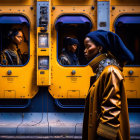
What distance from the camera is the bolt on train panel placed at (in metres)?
4.10

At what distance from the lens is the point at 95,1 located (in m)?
4.22

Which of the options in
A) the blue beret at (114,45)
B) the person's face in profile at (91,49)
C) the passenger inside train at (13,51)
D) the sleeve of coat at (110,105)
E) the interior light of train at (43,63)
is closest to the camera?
the sleeve of coat at (110,105)

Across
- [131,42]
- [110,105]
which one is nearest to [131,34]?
[131,42]

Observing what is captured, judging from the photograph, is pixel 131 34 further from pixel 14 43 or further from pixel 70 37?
pixel 14 43

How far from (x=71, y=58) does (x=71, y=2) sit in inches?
46.8

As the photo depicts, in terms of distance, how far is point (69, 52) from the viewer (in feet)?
14.1

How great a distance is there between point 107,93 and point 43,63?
9.09 ft

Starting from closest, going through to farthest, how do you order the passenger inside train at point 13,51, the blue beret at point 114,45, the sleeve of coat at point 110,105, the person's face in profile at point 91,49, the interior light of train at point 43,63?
the sleeve of coat at point 110,105, the blue beret at point 114,45, the person's face in profile at point 91,49, the interior light of train at point 43,63, the passenger inside train at point 13,51

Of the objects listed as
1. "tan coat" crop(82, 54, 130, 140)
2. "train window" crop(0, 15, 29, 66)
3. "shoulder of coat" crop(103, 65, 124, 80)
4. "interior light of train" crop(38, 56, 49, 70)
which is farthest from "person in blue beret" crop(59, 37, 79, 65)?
"shoulder of coat" crop(103, 65, 124, 80)

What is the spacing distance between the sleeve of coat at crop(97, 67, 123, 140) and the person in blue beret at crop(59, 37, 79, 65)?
274cm

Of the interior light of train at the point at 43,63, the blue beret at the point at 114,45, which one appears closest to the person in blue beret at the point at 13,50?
the interior light of train at the point at 43,63

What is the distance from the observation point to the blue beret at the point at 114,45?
161 centimetres

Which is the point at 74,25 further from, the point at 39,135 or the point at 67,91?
the point at 39,135

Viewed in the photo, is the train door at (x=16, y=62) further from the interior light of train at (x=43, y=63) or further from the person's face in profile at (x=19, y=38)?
the interior light of train at (x=43, y=63)
